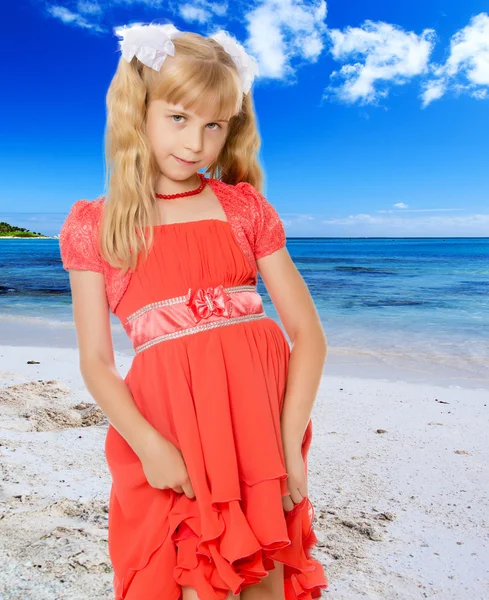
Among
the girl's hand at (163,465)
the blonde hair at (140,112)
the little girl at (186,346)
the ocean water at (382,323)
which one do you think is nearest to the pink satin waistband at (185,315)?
the little girl at (186,346)

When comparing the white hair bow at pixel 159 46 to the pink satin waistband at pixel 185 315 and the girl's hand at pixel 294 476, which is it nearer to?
the pink satin waistband at pixel 185 315

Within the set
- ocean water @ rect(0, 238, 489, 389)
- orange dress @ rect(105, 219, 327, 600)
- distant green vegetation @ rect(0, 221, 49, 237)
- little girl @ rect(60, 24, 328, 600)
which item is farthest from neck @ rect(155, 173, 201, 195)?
distant green vegetation @ rect(0, 221, 49, 237)

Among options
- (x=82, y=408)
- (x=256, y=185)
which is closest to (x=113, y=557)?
(x=256, y=185)

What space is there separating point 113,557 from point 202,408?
46 cm

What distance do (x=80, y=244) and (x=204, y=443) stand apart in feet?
1.70

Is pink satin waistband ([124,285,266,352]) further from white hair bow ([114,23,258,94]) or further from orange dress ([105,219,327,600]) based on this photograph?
white hair bow ([114,23,258,94])

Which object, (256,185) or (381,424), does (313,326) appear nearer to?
(256,185)

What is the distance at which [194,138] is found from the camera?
1.34 m

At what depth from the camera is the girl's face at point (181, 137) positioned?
1.35 metres

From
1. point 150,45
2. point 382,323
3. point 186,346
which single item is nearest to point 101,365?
point 186,346

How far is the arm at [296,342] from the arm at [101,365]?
31 cm

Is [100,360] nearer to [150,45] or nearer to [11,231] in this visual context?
[150,45]

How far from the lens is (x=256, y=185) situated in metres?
1.65

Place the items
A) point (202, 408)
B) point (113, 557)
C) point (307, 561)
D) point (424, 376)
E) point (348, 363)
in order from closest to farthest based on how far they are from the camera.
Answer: point (202, 408) → point (113, 557) → point (307, 561) → point (424, 376) → point (348, 363)
